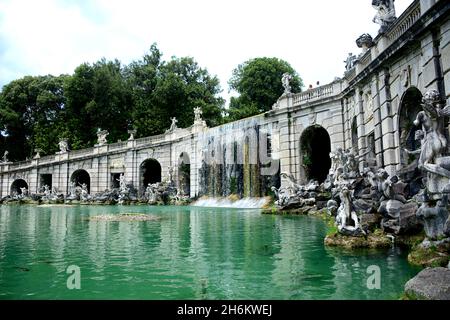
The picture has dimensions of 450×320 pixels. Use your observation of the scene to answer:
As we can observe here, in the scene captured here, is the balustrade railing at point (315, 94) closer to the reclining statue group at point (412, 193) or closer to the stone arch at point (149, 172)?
the reclining statue group at point (412, 193)

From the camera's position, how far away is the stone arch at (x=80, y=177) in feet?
137

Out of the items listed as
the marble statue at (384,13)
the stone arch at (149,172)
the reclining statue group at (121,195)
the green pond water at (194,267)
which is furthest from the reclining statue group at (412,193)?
the stone arch at (149,172)

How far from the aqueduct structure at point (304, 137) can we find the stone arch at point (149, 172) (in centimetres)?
10

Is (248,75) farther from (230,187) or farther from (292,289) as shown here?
(292,289)

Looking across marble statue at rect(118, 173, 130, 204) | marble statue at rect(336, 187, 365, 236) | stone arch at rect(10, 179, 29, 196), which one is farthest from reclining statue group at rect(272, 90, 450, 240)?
stone arch at rect(10, 179, 29, 196)

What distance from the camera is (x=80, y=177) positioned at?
43719 mm

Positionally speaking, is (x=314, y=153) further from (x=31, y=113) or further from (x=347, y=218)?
(x=31, y=113)

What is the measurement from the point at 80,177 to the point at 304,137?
94.0 feet

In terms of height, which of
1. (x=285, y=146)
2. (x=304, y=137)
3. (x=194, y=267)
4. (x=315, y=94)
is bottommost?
(x=194, y=267)

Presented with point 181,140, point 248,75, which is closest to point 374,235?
point 181,140

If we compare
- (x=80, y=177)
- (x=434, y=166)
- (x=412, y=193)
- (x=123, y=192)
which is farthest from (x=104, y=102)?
(x=434, y=166)

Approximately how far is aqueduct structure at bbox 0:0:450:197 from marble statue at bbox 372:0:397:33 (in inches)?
23.6

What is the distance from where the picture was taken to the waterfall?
24719 mm

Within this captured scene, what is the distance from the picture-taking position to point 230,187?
28547 millimetres
